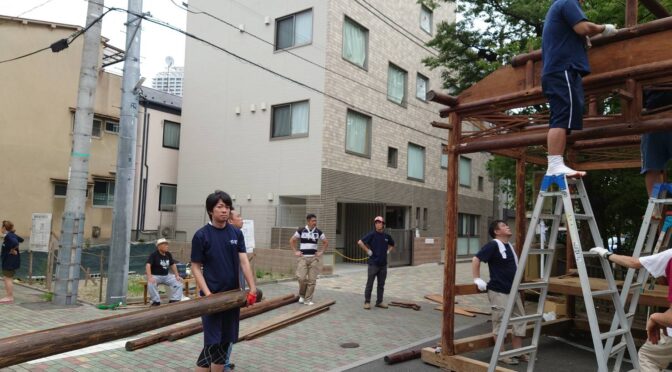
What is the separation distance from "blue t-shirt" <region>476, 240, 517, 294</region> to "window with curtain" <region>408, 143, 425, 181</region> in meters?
14.8

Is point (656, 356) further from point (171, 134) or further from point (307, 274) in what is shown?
point (171, 134)

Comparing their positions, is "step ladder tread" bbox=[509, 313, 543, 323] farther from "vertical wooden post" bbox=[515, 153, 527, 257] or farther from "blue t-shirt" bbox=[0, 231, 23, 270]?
"blue t-shirt" bbox=[0, 231, 23, 270]

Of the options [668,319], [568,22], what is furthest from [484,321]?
[568,22]

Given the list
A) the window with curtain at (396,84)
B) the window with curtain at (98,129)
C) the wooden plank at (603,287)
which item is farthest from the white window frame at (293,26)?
the wooden plank at (603,287)

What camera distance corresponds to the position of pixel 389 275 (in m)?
16.2

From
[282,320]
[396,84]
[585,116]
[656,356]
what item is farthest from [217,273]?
[396,84]

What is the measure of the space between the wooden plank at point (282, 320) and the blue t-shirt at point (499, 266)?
3.54 meters

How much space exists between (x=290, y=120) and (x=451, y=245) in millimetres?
12368

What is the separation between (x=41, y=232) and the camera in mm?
11641

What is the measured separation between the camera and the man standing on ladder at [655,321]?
12.8 feet

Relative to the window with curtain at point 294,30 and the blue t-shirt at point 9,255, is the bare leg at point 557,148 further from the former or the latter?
the window with curtain at point 294,30

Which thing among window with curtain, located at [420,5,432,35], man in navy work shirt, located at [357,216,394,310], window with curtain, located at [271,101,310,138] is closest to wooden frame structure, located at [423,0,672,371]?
man in navy work shirt, located at [357,216,394,310]

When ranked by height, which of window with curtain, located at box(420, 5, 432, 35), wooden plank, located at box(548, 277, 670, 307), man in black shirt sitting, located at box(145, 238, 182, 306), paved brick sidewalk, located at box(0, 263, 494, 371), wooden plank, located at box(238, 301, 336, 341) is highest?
window with curtain, located at box(420, 5, 432, 35)

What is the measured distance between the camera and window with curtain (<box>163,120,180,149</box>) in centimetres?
2258
